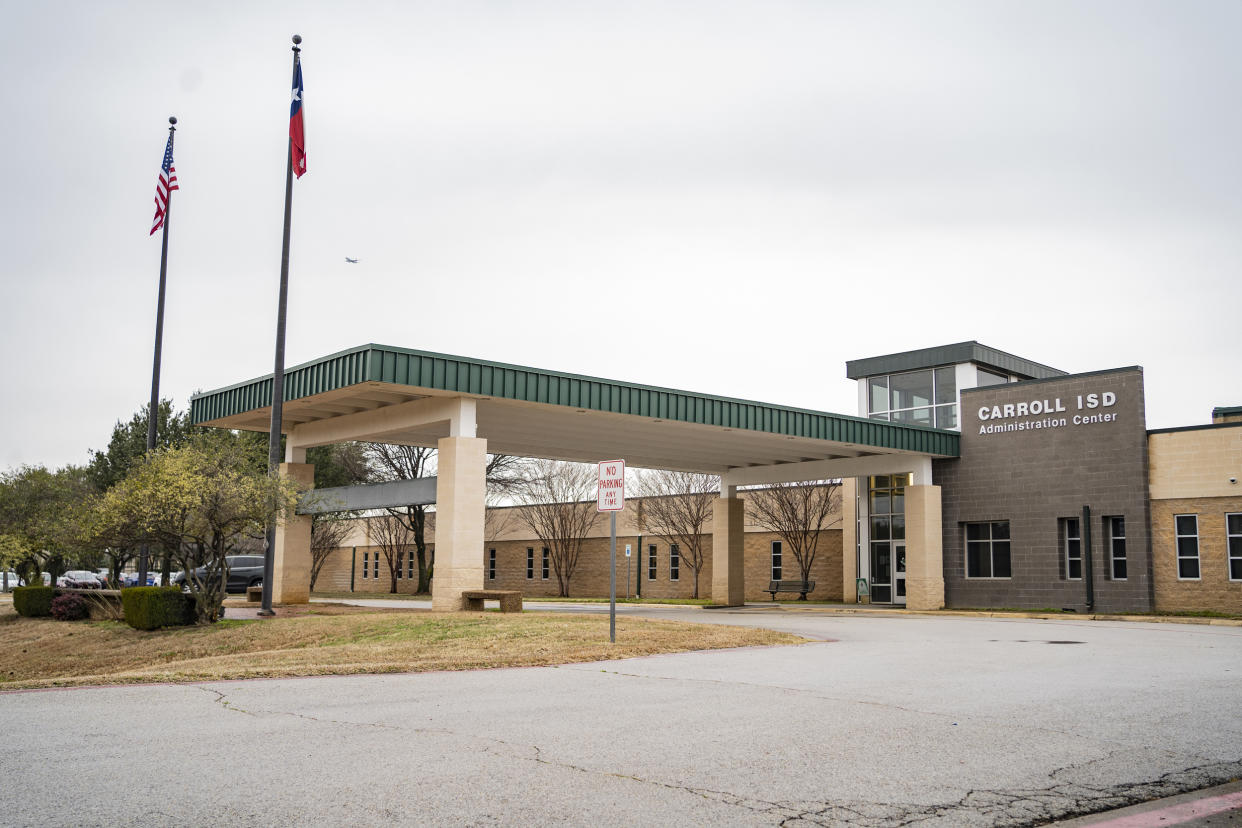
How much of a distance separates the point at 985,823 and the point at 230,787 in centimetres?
420

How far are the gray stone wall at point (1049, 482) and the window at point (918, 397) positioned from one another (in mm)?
2128

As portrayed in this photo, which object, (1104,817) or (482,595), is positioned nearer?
(1104,817)

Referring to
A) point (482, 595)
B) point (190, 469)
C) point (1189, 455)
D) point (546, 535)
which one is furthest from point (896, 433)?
point (546, 535)

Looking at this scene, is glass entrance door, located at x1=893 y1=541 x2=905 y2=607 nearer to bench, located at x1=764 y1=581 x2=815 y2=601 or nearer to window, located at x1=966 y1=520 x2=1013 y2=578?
window, located at x1=966 y1=520 x2=1013 y2=578

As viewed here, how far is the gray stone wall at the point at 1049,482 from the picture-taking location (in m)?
29.1

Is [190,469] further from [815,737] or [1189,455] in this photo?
[1189,455]

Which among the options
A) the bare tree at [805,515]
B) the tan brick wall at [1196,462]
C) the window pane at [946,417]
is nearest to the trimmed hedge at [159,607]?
the window pane at [946,417]

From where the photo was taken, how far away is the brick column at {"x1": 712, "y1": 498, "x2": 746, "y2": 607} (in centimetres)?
3675

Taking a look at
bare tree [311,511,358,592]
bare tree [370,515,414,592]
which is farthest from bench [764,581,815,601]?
bare tree [311,511,358,592]

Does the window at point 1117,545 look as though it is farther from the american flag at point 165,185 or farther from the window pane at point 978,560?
the american flag at point 165,185

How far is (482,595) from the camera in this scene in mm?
22484

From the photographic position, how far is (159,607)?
2108 centimetres

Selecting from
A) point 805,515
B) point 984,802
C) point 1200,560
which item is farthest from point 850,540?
point 984,802

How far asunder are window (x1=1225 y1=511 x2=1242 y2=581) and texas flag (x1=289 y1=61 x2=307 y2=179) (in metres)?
25.2
